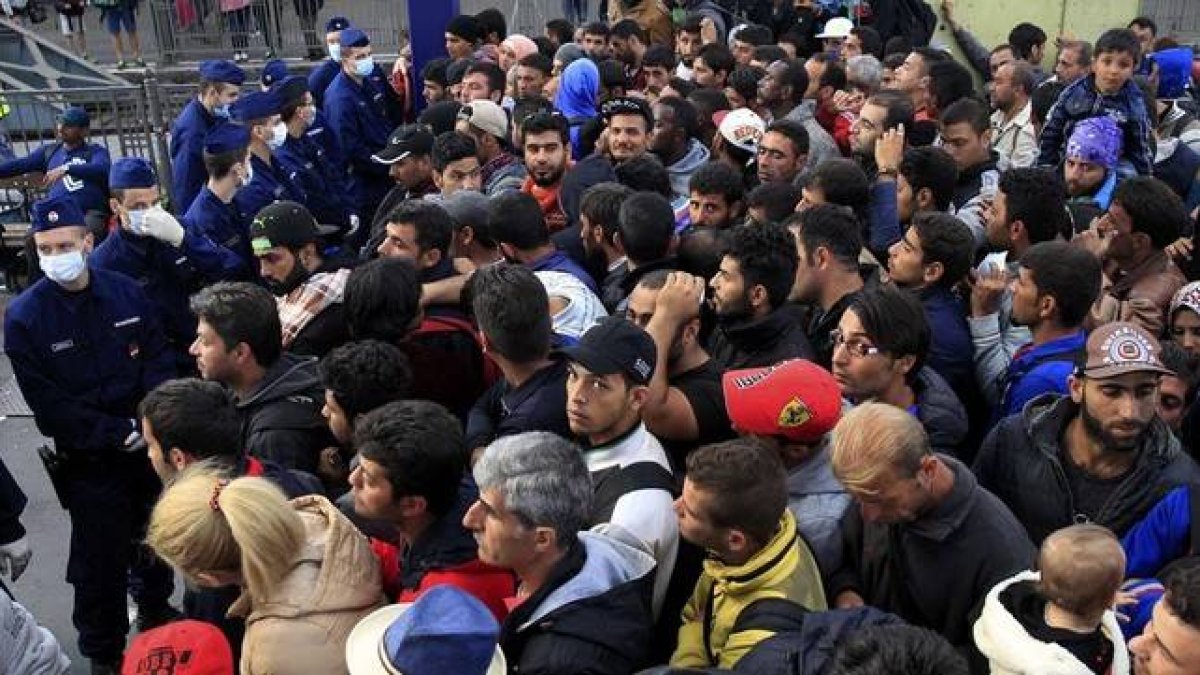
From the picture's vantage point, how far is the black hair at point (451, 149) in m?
5.95

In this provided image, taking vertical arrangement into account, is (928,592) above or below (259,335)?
below

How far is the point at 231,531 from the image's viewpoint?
282cm

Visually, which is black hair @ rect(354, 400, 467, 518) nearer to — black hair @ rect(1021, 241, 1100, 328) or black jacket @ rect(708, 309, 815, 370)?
black jacket @ rect(708, 309, 815, 370)

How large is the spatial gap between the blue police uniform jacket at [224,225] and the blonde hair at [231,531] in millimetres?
3496

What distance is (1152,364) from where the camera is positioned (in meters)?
3.06

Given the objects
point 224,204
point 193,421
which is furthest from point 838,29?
point 193,421

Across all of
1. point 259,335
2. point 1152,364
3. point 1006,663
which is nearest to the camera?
point 1006,663

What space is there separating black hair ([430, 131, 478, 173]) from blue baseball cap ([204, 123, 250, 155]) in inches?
48.4

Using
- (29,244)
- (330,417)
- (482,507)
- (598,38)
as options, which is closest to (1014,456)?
(482,507)

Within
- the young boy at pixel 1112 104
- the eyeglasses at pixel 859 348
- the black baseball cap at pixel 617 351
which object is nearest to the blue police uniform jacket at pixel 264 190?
the black baseball cap at pixel 617 351

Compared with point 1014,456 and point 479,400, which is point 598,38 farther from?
point 1014,456

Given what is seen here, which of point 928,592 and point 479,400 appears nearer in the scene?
point 928,592

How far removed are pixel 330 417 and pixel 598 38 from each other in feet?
24.0

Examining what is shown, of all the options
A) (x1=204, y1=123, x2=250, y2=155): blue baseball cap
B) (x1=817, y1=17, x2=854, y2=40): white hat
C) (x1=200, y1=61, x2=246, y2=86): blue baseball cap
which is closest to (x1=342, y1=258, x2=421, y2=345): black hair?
(x1=204, y1=123, x2=250, y2=155): blue baseball cap
